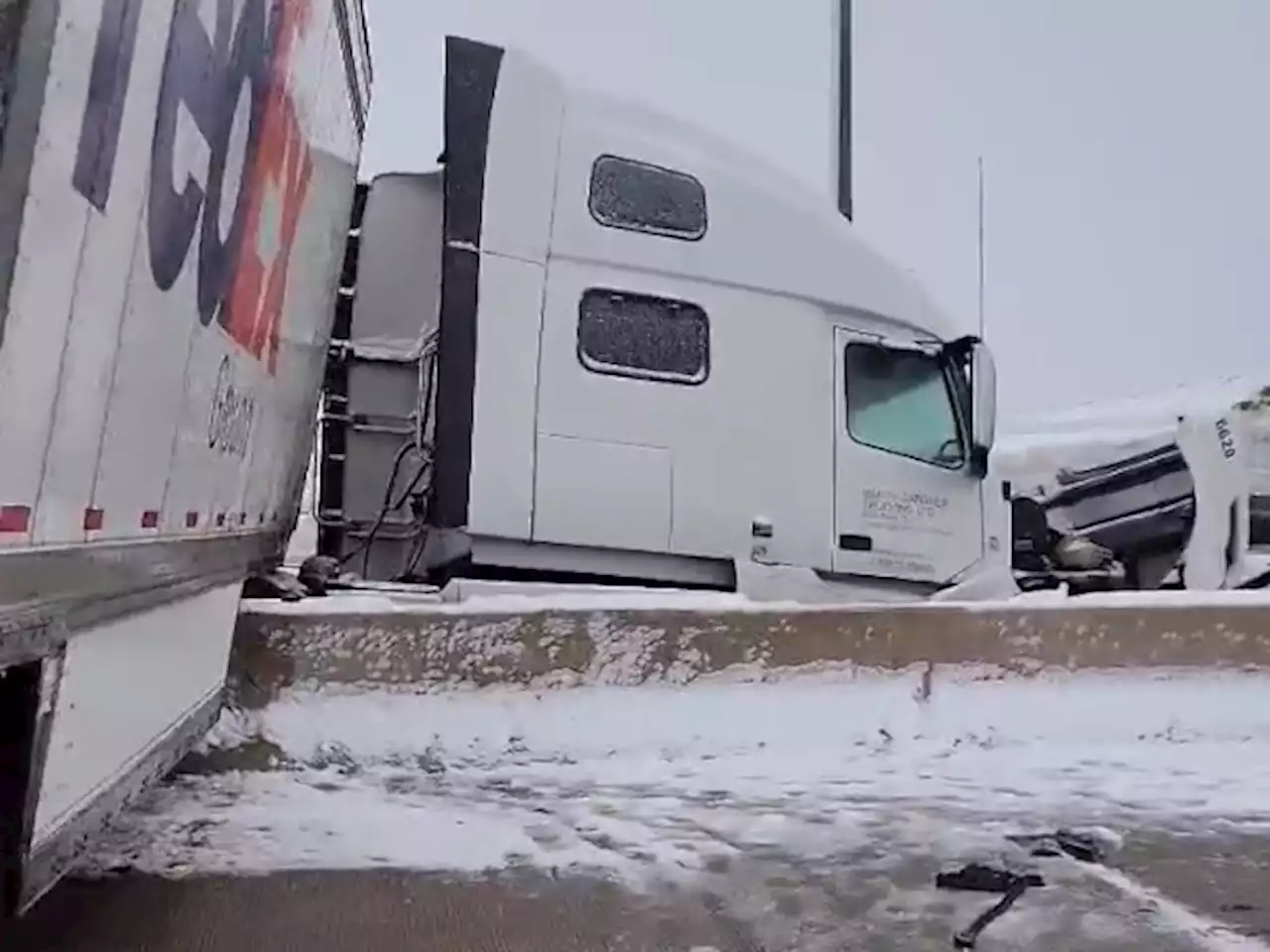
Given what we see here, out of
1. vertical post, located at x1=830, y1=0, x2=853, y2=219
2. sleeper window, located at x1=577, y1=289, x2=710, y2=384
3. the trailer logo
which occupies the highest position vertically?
vertical post, located at x1=830, y1=0, x2=853, y2=219

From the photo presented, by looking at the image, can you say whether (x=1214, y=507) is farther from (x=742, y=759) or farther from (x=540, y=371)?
(x=540, y=371)

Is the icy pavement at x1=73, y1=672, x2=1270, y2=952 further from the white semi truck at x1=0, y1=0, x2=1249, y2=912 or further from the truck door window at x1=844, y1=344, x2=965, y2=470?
the truck door window at x1=844, y1=344, x2=965, y2=470

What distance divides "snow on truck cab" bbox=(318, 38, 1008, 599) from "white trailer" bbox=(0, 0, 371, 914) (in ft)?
7.09

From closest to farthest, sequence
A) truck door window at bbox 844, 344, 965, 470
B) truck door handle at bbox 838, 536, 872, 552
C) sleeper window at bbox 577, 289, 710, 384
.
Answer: sleeper window at bbox 577, 289, 710, 384, truck door handle at bbox 838, 536, 872, 552, truck door window at bbox 844, 344, 965, 470

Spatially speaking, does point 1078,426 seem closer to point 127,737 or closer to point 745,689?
point 745,689

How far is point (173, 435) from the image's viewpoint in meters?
3.38

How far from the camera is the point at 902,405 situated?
7.75m

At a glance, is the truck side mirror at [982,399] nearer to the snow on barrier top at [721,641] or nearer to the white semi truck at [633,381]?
the white semi truck at [633,381]

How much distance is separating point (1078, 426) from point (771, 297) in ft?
55.2

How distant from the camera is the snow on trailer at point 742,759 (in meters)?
4.25

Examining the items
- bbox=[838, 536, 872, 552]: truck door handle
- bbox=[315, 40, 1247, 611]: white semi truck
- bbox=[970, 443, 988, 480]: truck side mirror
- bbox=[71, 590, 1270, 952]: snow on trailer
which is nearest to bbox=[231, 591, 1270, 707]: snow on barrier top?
bbox=[71, 590, 1270, 952]: snow on trailer

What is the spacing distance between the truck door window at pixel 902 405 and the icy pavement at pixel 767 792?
1766 millimetres

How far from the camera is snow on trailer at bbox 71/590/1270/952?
14.0 feet

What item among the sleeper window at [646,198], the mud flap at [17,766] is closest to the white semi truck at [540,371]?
the sleeper window at [646,198]
